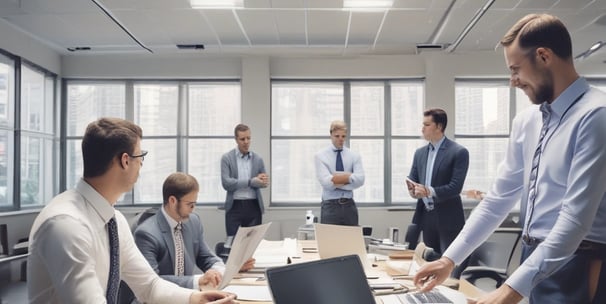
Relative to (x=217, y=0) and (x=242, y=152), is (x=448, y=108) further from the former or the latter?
(x=217, y=0)

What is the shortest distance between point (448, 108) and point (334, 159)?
2.56 m

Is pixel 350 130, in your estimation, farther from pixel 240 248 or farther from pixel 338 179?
pixel 240 248

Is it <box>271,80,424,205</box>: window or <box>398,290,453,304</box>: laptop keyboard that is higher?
<box>271,80,424,205</box>: window

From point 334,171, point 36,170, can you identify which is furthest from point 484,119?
point 36,170

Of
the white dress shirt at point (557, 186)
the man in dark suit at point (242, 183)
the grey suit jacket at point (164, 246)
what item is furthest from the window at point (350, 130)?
the white dress shirt at point (557, 186)

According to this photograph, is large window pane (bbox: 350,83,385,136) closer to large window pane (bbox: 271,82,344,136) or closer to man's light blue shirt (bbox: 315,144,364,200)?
large window pane (bbox: 271,82,344,136)

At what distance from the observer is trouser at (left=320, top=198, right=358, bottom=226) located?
4.75m

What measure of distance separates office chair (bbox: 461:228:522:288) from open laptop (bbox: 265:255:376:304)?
2011mm

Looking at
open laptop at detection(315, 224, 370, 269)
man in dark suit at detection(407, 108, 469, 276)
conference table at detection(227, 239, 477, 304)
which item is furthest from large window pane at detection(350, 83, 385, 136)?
open laptop at detection(315, 224, 370, 269)

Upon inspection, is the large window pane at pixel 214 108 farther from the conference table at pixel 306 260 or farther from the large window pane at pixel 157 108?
the conference table at pixel 306 260

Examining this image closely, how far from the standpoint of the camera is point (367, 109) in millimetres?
7098

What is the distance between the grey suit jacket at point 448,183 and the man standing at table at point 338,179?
923mm

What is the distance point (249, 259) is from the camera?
255 centimetres

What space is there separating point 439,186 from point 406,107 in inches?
134
